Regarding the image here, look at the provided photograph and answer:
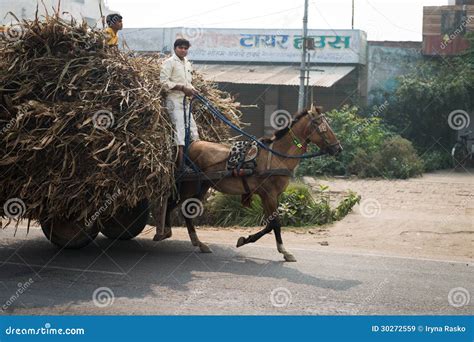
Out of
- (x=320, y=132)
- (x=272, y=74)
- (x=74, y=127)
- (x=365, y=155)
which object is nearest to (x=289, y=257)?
(x=320, y=132)

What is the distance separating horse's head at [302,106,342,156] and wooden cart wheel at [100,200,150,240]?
241 centimetres

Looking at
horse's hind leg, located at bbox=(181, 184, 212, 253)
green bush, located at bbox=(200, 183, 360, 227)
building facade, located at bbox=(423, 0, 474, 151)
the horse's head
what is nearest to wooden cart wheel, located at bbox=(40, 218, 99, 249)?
horse's hind leg, located at bbox=(181, 184, 212, 253)

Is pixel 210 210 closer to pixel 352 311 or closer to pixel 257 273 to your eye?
pixel 257 273

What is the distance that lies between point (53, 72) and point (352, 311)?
15.3ft

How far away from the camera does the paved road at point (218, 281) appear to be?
6.65 m

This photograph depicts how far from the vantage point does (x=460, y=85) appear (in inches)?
873

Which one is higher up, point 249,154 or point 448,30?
point 448,30

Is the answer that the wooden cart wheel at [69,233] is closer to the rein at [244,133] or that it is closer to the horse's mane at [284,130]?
the rein at [244,133]

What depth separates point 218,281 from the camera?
7.64 m

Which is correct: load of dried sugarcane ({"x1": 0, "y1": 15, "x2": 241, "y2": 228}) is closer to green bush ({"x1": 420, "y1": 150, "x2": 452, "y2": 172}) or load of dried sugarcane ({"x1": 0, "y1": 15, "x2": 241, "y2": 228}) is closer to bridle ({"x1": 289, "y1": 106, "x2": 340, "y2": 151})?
bridle ({"x1": 289, "y1": 106, "x2": 340, "y2": 151})

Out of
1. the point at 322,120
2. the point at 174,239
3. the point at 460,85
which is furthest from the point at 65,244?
the point at 460,85

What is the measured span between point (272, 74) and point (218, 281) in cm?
1775

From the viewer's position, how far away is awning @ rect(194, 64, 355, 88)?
75.5 feet

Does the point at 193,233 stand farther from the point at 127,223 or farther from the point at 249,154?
the point at 249,154
